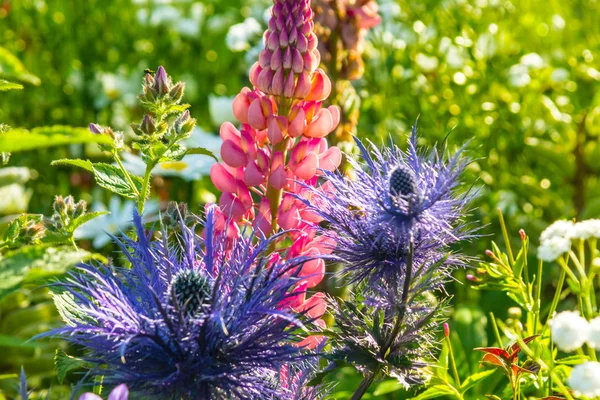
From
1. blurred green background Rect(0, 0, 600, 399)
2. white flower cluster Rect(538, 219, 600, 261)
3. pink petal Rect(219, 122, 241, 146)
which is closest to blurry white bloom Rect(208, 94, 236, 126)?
blurred green background Rect(0, 0, 600, 399)

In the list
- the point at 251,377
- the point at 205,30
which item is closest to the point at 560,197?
the point at 205,30

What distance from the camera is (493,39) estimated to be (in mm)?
1747

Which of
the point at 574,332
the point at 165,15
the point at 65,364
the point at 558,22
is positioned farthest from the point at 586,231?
the point at 165,15

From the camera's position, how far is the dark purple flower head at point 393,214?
2.17ft

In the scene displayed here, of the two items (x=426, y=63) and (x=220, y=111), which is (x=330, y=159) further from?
(x=426, y=63)

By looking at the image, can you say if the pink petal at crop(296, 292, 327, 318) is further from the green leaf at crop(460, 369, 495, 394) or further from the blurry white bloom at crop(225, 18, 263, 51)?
the blurry white bloom at crop(225, 18, 263, 51)

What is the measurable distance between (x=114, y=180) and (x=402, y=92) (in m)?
1.05

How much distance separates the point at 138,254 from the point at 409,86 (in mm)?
1103

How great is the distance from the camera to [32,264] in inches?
19.5

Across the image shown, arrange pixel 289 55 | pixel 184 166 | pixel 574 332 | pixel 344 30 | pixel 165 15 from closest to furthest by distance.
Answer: pixel 574 332, pixel 289 55, pixel 344 30, pixel 184 166, pixel 165 15

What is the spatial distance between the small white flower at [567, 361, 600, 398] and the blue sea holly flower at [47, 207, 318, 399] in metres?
0.19

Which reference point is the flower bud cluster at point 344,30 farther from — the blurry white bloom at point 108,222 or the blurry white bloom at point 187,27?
the blurry white bloom at point 187,27

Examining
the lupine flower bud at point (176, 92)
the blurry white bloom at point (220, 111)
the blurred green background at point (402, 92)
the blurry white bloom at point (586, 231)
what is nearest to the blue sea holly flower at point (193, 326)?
the lupine flower bud at point (176, 92)

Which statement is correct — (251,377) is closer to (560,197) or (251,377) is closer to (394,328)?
(394,328)
